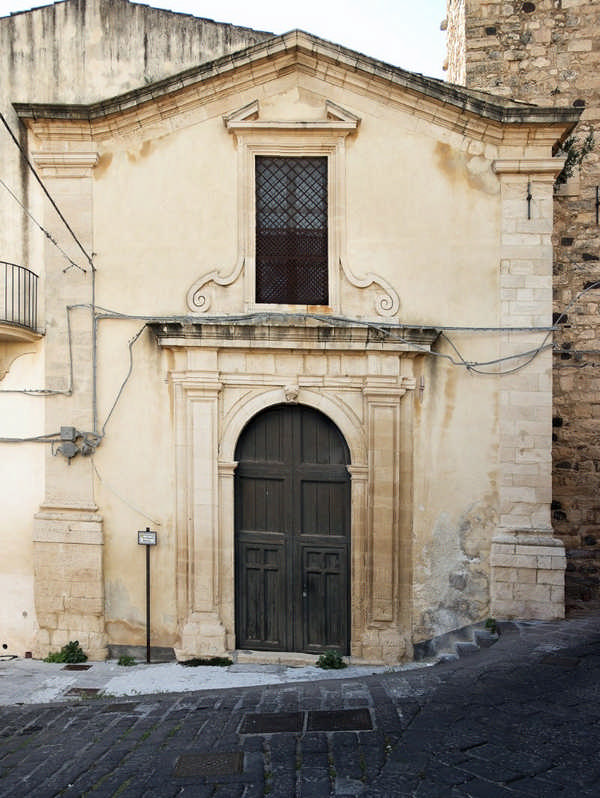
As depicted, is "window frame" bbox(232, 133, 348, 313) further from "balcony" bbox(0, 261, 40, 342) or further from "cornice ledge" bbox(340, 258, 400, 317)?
"balcony" bbox(0, 261, 40, 342)

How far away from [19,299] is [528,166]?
6553 millimetres

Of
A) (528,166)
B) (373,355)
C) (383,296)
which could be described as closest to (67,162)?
(383,296)

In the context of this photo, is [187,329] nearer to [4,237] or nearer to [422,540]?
[4,237]

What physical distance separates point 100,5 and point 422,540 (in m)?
8.48

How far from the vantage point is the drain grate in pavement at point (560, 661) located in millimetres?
7121

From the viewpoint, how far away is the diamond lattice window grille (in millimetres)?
8891

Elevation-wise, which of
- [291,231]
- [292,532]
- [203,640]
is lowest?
[203,640]

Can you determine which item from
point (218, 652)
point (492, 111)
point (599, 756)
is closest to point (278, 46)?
point (492, 111)

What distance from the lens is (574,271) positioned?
34.9 feet

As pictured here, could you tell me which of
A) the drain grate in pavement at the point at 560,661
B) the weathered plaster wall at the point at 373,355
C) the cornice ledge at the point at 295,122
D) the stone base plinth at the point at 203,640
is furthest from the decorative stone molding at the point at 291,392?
the drain grate in pavement at the point at 560,661

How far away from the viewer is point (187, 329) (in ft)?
28.4

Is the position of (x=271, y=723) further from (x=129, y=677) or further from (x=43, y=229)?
(x=43, y=229)

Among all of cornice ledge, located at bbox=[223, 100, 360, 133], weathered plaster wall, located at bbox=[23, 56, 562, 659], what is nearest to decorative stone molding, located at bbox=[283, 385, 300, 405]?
weathered plaster wall, located at bbox=[23, 56, 562, 659]

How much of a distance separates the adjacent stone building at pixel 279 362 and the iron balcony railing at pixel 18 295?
0.04m
